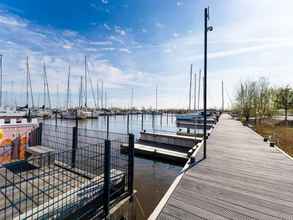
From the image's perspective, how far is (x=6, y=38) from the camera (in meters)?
12.2

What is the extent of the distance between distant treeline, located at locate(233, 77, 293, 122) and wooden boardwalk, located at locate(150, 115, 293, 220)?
24096 mm

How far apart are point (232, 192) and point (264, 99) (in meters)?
29.4

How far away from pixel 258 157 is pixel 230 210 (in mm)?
4880

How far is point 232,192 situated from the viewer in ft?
12.5

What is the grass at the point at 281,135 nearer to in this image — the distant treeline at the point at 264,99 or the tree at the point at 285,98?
the distant treeline at the point at 264,99

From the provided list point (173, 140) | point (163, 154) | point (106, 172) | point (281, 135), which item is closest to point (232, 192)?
point (106, 172)

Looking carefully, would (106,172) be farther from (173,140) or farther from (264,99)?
(264,99)

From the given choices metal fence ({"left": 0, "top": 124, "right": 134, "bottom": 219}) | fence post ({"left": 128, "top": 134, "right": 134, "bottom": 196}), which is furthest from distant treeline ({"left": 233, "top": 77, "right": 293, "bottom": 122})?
metal fence ({"left": 0, "top": 124, "right": 134, "bottom": 219})

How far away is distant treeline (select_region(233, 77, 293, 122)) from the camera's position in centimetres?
2538

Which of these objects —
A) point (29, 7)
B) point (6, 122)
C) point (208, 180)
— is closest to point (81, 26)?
point (29, 7)

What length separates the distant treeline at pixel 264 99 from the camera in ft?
83.3

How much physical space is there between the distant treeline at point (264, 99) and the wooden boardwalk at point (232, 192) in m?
24.1

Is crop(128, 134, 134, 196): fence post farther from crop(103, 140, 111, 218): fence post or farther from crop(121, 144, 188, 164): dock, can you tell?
crop(121, 144, 188, 164): dock

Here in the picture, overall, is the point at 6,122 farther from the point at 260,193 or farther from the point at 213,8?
the point at 213,8
